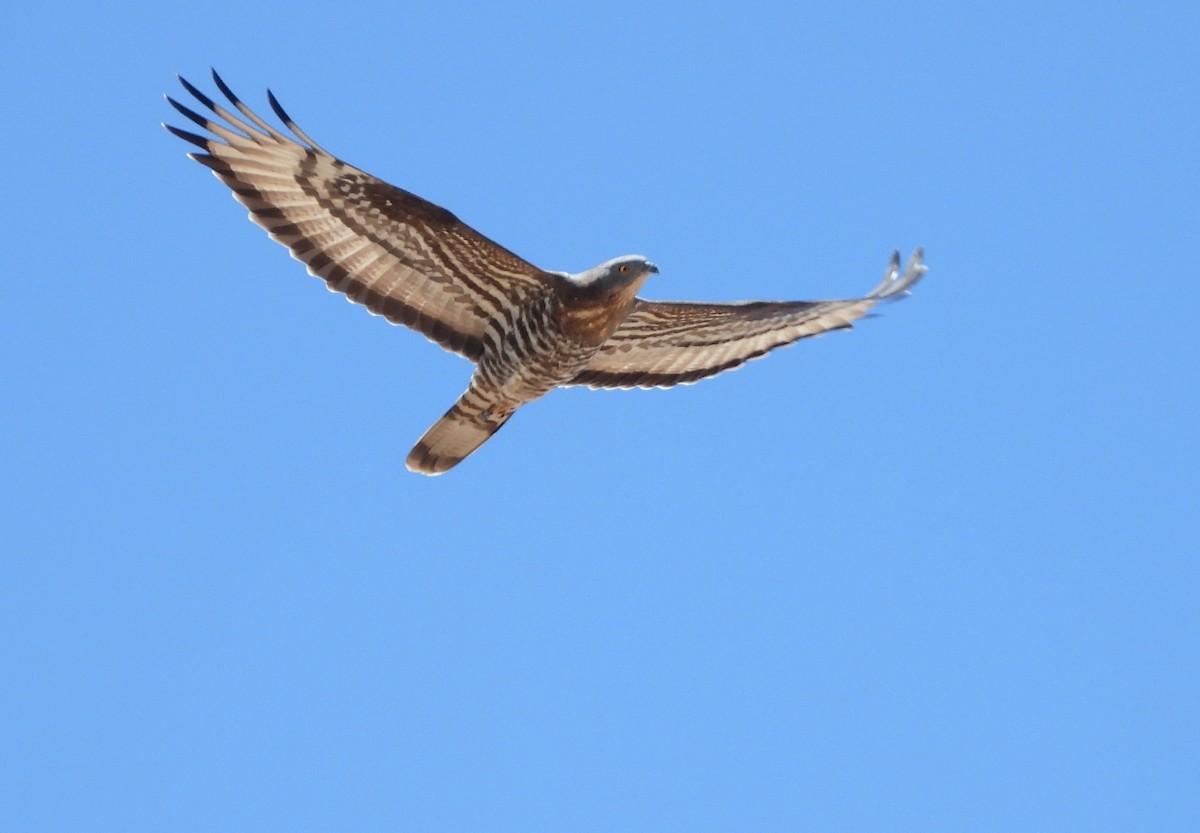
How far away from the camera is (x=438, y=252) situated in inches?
550

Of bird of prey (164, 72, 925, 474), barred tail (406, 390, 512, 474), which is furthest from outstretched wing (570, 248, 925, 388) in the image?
barred tail (406, 390, 512, 474)

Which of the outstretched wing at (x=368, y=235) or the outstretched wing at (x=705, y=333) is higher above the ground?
the outstretched wing at (x=705, y=333)

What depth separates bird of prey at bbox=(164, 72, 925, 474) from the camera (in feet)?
44.4

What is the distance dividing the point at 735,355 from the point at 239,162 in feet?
14.8

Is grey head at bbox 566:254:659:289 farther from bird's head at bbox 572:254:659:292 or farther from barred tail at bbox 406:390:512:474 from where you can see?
barred tail at bbox 406:390:512:474

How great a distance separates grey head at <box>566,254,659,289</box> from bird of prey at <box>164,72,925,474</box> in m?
0.01

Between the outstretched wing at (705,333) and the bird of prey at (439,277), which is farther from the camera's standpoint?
the outstretched wing at (705,333)

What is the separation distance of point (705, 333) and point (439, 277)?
2504mm

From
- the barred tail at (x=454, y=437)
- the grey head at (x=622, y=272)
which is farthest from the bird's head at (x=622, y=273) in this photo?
the barred tail at (x=454, y=437)

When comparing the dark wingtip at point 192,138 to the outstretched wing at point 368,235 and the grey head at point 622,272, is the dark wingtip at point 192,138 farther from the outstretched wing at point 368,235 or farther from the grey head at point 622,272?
the grey head at point 622,272

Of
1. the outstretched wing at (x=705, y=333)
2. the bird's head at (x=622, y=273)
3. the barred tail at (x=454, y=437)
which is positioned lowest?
the barred tail at (x=454, y=437)

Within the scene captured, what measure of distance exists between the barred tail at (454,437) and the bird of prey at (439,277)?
11mm

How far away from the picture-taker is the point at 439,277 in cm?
1412

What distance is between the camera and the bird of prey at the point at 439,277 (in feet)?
44.4
